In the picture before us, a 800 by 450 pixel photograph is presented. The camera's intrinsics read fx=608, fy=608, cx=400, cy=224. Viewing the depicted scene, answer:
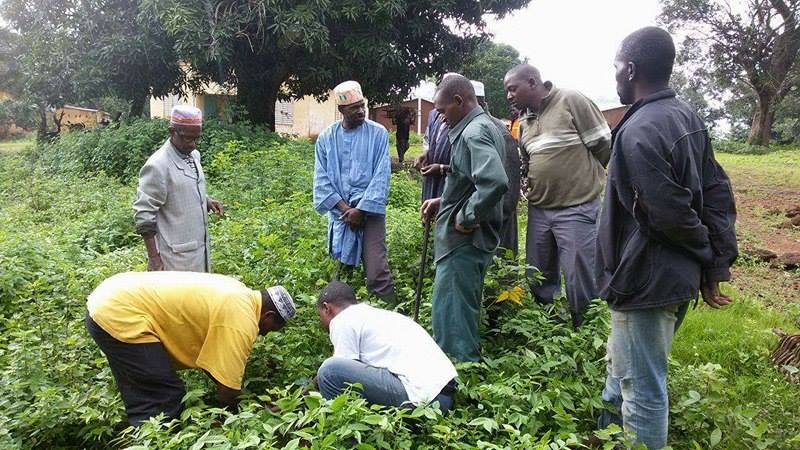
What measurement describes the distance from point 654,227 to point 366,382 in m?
1.40

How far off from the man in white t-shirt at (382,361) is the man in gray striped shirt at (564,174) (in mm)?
1382

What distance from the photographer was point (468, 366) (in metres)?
3.11

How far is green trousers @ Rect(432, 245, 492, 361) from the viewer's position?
131 inches

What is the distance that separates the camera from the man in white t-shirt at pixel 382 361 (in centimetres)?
278

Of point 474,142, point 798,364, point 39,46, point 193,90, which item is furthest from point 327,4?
point 798,364

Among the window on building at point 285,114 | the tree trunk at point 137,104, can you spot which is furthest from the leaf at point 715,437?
the window on building at point 285,114

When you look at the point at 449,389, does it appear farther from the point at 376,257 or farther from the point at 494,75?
the point at 494,75

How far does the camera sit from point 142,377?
2918 mm

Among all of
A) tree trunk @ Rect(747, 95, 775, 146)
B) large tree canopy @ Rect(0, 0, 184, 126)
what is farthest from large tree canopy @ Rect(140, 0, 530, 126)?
tree trunk @ Rect(747, 95, 775, 146)

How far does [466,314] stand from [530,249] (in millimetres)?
1074

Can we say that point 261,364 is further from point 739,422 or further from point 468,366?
point 739,422

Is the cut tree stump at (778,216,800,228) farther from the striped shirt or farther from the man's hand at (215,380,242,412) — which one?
the man's hand at (215,380,242,412)

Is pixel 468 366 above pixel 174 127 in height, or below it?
below

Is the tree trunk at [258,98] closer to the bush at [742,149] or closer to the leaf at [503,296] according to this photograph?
the leaf at [503,296]
